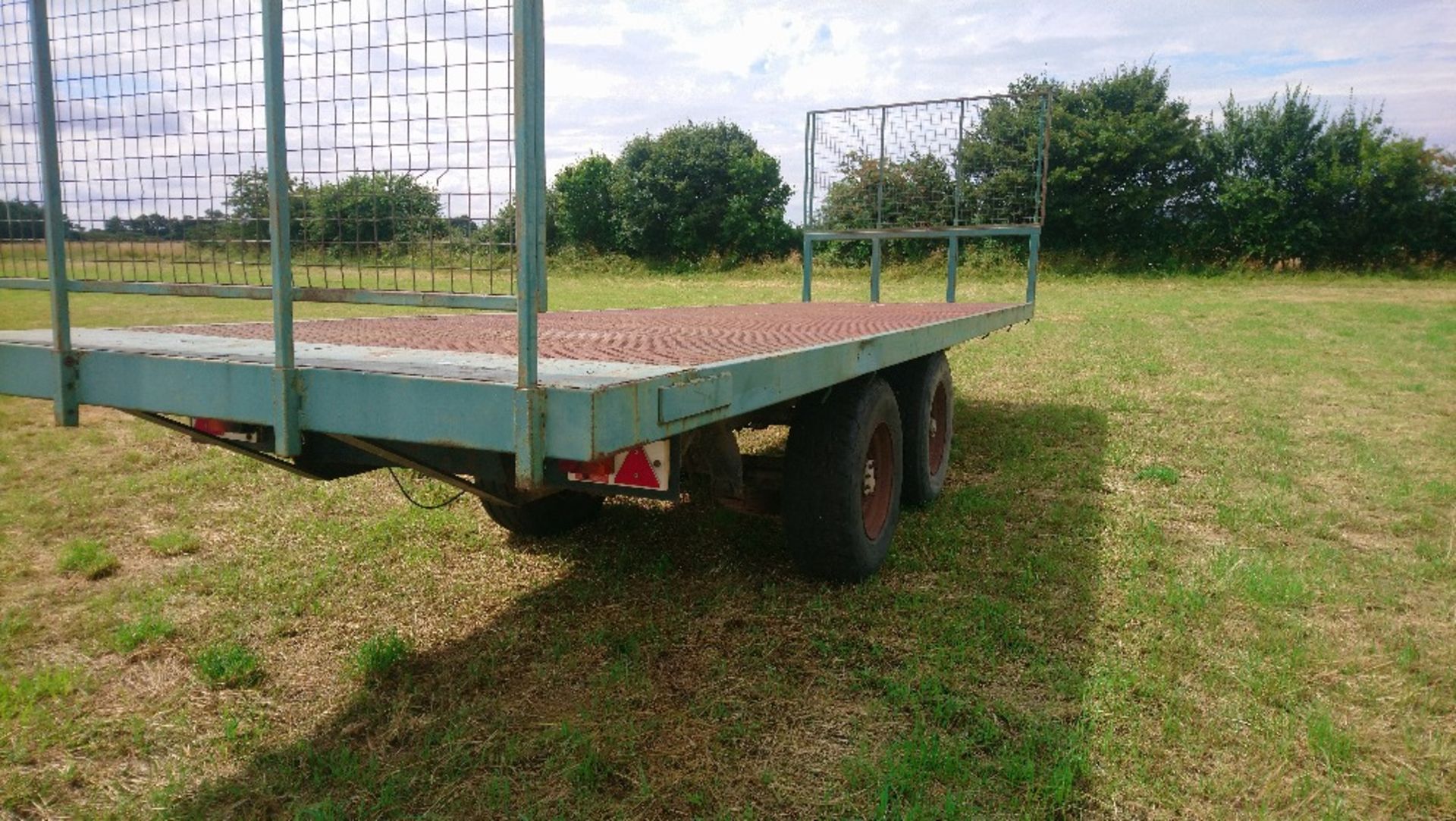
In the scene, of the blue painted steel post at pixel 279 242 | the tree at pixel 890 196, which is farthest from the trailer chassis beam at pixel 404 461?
the tree at pixel 890 196

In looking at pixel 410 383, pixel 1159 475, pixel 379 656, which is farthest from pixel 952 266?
pixel 410 383

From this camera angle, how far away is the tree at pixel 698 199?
3412 centimetres

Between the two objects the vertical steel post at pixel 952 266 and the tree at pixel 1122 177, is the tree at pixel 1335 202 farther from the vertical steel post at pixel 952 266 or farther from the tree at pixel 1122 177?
the vertical steel post at pixel 952 266

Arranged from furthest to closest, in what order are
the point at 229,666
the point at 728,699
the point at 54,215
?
the point at 229,666 → the point at 728,699 → the point at 54,215

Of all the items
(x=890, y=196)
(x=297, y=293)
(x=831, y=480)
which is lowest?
(x=831, y=480)

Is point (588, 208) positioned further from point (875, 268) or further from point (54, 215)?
point (54, 215)

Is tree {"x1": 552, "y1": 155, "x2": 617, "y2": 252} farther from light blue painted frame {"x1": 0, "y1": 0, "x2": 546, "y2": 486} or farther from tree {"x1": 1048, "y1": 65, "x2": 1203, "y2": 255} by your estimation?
light blue painted frame {"x1": 0, "y1": 0, "x2": 546, "y2": 486}

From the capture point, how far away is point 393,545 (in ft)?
14.6

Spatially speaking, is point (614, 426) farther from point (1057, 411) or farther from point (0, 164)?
point (1057, 411)

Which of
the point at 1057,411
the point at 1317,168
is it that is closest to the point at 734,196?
the point at 1317,168

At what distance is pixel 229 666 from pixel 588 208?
37.5m

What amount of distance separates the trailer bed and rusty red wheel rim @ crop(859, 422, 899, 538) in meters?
0.50

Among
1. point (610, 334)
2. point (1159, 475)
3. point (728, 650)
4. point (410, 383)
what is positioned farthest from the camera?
point (1159, 475)

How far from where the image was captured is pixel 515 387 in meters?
2.05
